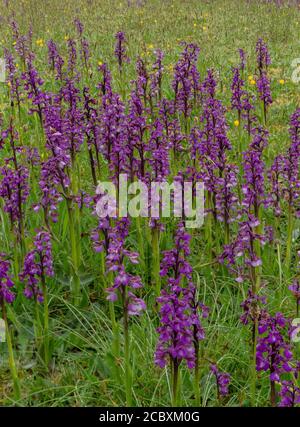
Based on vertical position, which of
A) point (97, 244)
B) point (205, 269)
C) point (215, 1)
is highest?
point (215, 1)

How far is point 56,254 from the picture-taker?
4938mm

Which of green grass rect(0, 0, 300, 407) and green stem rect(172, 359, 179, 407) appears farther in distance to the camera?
green grass rect(0, 0, 300, 407)

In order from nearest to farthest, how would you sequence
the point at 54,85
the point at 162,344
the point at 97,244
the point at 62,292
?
the point at 162,344, the point at 97,244, the point at 62,292, the point at 54,85

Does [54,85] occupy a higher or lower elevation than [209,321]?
higher

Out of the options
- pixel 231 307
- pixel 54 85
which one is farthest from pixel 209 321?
pixel 54 85

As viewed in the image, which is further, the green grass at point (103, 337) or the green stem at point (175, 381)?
the green grass at point (103, 337)

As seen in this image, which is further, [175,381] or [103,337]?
[103,337]

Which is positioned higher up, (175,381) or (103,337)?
(175,381)

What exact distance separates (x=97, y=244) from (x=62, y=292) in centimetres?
132

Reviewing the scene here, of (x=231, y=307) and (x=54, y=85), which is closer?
(x=231, y=307)
